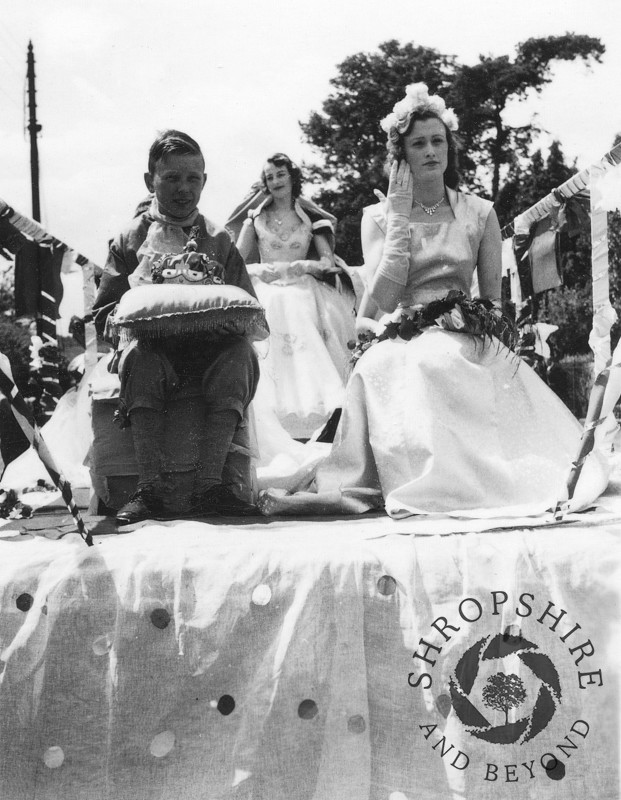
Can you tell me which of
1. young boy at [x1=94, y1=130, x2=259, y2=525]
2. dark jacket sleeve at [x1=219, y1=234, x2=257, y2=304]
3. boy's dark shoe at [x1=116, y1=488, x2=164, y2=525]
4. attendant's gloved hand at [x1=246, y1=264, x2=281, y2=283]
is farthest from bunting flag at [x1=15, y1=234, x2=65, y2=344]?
boy's dark shoe at [x1=116, y1=488, x2=164, y2=525]

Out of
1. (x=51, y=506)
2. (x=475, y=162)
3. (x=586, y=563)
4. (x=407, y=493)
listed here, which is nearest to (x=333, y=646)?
(x=586, y=563)

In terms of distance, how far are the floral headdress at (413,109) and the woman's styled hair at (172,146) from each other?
87cm

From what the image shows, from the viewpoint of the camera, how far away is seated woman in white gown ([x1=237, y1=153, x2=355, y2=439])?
5.17 metres

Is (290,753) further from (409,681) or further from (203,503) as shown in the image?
(203,503)

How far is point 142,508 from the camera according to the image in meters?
2.73

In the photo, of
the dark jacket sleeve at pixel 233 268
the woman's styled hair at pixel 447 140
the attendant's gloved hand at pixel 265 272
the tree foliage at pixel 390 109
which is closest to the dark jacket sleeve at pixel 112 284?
the dark jacket sleeve at pixel 233 268

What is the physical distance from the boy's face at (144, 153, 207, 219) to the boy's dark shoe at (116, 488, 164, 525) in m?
0.99

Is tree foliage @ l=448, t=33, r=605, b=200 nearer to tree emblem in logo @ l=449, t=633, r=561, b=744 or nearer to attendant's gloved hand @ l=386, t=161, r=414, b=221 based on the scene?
attendant's gloved hand @ l=386, t=161, r=414, b=221

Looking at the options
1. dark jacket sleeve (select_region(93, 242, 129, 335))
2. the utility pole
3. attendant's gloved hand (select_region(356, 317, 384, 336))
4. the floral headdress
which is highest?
the utility pole

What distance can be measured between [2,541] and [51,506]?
3.98 ft

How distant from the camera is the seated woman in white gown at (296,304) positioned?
5.17 m

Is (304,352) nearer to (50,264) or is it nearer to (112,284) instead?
(50,264)

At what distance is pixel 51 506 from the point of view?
11.5ft

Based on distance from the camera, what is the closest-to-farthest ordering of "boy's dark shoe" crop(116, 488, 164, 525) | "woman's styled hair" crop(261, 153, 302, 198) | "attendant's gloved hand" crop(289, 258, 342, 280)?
"boy's dark shoe" crop(116, 488, 164, 525) → "attendant's gloved hand" crop(289, 258, 342, 280) → "woman's styled hair" crop(261, 153, 302, 198)
